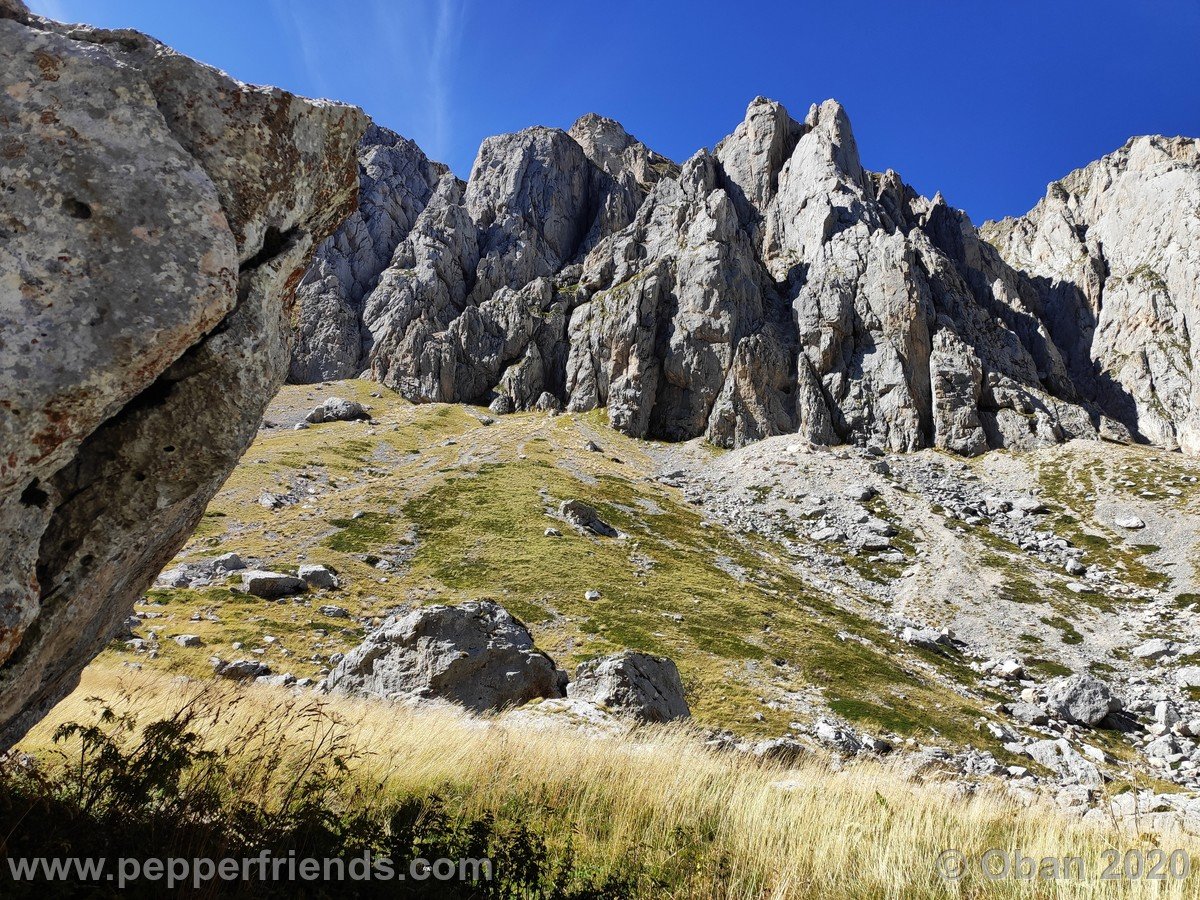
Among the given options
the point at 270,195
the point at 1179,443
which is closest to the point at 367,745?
the point at 270,195

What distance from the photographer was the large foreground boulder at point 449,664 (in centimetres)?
2133

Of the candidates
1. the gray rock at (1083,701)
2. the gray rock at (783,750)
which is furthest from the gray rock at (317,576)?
the gray rock at (1083,701)

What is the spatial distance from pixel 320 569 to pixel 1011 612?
60936mm

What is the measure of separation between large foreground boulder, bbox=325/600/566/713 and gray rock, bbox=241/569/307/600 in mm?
21319

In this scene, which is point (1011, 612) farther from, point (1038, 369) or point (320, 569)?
point (1038, 369)

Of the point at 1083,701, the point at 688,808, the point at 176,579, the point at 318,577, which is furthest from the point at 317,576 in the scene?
the point at 1083,701

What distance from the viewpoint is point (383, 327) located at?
16225cm

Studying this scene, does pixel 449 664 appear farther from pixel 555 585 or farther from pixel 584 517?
pixel 584 517

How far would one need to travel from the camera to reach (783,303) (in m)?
148

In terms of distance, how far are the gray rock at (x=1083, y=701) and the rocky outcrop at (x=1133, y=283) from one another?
117 m

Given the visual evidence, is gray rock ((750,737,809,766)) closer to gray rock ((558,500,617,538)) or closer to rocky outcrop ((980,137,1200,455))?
gray rock ((558,500,617,538))

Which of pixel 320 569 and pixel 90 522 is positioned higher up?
pixel 90 522

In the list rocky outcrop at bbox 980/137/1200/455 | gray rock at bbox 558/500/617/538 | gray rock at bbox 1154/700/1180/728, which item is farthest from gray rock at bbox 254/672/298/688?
rocky outcrop at bbox 980/137/1200/455

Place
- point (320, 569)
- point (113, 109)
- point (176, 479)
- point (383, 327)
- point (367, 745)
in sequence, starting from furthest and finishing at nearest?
point (383, 327)
point (320, 569)
point (367, 745)
point (176, 479)
point (113, 109)
